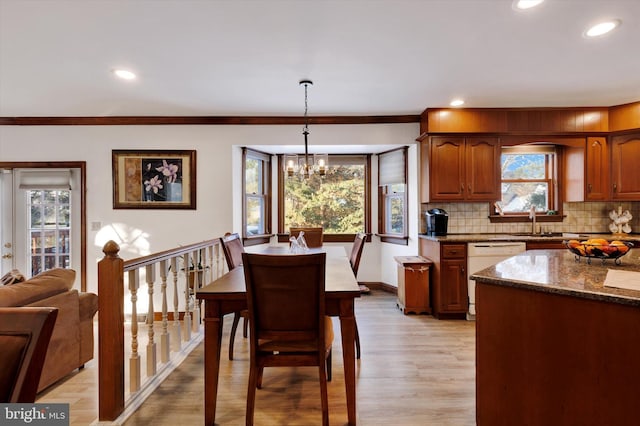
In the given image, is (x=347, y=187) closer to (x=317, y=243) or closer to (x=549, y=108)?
(x=317, y=243)

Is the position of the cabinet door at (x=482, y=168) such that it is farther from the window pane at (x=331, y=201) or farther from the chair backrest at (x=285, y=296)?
the chair backrest at (x=285, y=296)

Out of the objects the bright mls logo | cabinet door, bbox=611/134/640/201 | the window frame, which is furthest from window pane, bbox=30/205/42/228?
cabinet door, bbox=611/134/640/201

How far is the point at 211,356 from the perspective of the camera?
5.83ft

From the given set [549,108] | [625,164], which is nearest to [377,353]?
[549,108]

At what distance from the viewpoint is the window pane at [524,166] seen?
4203 mm

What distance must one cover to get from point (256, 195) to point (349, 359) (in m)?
3.20

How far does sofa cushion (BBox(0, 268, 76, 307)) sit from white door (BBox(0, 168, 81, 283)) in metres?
1.97

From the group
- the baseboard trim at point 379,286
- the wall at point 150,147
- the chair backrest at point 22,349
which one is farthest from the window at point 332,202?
the chair backrest at point 22,349

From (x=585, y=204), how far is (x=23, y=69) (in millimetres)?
6306

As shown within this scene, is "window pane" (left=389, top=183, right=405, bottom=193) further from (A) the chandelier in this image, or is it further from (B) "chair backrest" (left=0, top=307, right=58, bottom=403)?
(B) "chair backrest" (left=0, top=307, right=58, bottom=403)

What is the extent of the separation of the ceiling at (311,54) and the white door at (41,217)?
2.87 feet

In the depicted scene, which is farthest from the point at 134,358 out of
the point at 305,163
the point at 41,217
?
the point at 41,217

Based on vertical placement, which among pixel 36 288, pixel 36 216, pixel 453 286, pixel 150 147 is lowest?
pixel 453 286

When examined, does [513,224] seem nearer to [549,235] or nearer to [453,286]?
[549,235]
